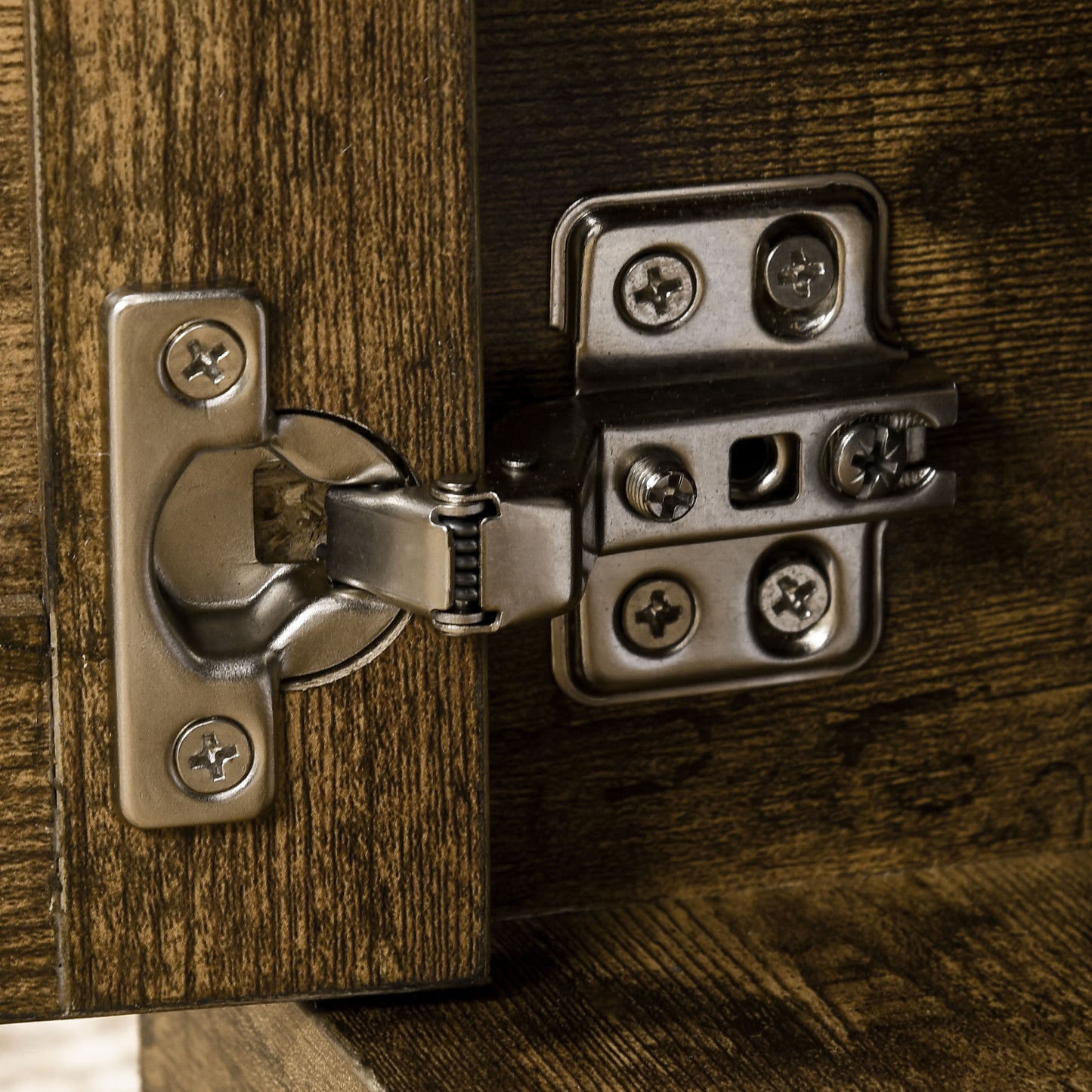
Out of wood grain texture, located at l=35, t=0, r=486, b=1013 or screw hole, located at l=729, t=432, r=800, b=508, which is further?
screw hole, located at l=729, t=432, r=800, b=508

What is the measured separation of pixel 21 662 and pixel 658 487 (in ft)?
0.75

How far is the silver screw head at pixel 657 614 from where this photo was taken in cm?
73

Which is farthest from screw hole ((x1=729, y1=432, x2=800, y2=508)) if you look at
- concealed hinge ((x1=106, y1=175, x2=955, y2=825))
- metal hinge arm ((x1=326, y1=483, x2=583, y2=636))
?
metal hinge arm ((x1=326, y1=483, x2=583, y2=636))

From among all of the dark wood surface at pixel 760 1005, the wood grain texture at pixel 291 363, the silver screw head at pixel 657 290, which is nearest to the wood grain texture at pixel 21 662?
the wood grain texture at pixel 291 363

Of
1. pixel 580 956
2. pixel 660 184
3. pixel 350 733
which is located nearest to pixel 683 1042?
pixel 580 956

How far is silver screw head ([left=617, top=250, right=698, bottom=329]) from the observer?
0.70 metres

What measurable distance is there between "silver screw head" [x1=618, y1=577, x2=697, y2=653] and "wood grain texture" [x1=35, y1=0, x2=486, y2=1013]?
0.10 meters

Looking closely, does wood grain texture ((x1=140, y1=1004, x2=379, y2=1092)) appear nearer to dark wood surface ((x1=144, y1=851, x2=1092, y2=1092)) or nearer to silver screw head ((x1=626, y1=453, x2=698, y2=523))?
dark wood surface ((x1=144, y1=851, x2=1092, y2=1092))

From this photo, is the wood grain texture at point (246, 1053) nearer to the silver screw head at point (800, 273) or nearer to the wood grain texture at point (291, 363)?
the wood grain texture at point (291, 363)

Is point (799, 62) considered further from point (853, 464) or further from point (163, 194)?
point (163, 194)

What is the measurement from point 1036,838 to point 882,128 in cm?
32

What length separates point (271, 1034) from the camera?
73 centimetres

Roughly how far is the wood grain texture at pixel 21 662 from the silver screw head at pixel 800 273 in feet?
0.92

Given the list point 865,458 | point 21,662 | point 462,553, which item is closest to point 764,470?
point 865,458
